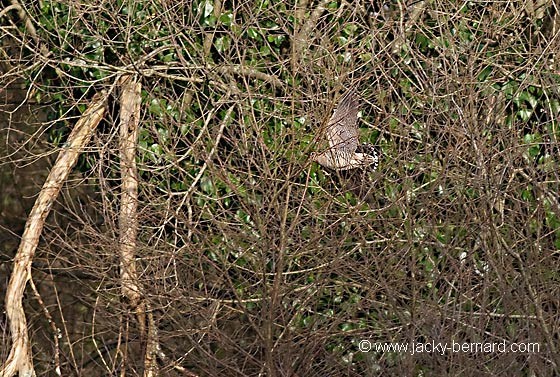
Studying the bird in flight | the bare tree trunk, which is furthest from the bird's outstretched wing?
the bare tree trunk

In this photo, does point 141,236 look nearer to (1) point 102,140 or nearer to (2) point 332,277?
(1) point 102,140

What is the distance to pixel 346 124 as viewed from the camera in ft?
13.8

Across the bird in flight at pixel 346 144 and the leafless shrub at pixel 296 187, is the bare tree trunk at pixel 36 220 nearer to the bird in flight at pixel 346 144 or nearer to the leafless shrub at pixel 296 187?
the leafless shrub at pixel 296 187

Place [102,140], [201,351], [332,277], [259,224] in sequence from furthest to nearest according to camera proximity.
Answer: [102,140] → [332,277] → [201,351] → [259,224]

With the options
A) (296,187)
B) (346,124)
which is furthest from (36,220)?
(346,124)

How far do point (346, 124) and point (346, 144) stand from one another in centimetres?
17

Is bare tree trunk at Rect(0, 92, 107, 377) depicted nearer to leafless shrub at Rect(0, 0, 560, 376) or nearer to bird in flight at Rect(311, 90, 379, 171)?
leafless shrub at Rect(0, 0, 560, 376)

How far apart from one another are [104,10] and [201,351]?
1579 millimetres

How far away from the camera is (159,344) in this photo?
4379 mm

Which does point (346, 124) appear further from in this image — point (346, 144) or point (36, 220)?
point (36, 220)

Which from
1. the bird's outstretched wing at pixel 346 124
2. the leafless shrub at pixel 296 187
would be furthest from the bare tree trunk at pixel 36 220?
the bird's outstretched wing at pixel 346 124

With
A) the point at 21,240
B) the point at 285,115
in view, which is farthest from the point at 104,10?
the point at 21,240

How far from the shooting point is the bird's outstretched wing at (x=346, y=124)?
4.06m

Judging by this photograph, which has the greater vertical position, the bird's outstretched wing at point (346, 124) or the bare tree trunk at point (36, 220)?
the bird's outstretched wing at point (346, 124)
